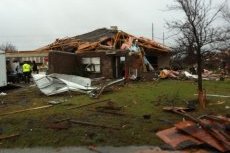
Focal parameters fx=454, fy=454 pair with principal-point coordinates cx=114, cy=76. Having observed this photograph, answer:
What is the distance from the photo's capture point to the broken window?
38.5 m

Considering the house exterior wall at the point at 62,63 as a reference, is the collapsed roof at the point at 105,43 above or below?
above

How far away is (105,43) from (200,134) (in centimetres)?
3072

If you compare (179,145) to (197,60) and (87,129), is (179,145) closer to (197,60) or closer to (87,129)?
(87,129)

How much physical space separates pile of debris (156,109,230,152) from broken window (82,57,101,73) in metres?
26.7

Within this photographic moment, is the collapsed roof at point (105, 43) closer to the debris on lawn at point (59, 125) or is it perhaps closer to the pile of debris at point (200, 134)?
the debris on lawn at point (59, 125)

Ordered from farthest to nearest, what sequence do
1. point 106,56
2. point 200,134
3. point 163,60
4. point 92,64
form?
point 163,60 → point 92,64 → point 106,56 → point 200,134

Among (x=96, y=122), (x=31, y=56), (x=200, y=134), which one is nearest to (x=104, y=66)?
(x=31, y=56)

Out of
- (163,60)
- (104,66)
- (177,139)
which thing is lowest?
(177,139)

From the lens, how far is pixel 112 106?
17.3m

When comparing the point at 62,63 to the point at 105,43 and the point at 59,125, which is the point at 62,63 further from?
the point at 59,125

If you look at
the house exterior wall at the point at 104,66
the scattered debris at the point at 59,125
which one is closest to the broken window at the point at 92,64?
the house exterior wall at the point at 104,66

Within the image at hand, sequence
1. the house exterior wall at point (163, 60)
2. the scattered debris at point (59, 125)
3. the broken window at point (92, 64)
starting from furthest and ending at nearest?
the house exterior wall at point (163, 60) < the broken window at point (92, 64) < the scattered debris at point (59, 125)

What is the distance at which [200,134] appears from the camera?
36.1 feet

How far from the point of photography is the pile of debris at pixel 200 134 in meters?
10.5
